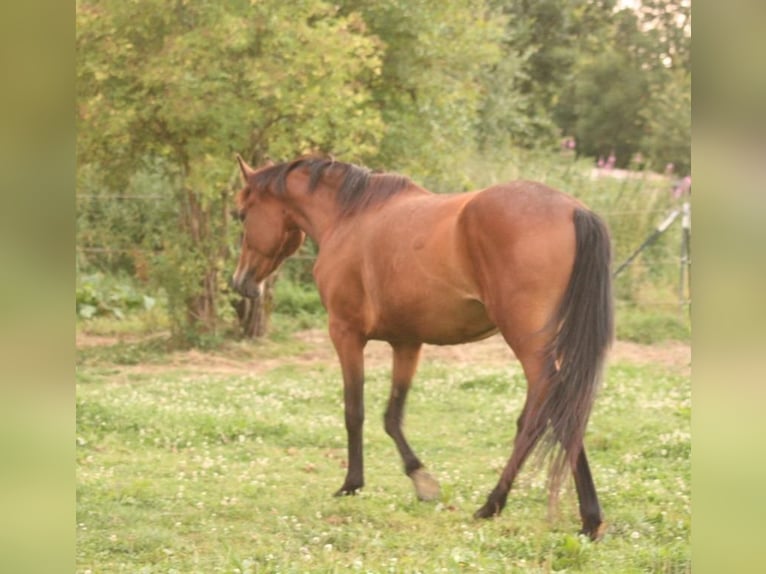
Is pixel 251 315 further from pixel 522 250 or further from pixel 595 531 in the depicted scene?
pixel 595 531

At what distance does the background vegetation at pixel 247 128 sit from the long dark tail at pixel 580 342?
6.02 meters

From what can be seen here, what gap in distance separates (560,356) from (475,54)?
28.5ft

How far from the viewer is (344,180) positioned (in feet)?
19.4

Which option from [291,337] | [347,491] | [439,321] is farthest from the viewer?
[291,337]

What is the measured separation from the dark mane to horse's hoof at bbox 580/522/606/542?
7.41 ft

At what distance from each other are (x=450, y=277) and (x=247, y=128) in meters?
6.22

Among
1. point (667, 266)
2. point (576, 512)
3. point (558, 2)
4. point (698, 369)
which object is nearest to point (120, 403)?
point (576, 512)


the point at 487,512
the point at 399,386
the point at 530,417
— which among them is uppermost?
the point at 530,417

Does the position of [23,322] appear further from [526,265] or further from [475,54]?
[475,54]

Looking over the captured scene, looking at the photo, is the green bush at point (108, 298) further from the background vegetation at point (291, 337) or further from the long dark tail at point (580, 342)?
the long dark tail at point (580, 342)

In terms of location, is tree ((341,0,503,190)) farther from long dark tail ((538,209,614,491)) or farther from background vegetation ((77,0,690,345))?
long dark tail ((538,209,614,491))

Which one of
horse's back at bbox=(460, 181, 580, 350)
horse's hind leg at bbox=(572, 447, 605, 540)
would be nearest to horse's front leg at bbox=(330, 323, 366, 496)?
horse's back at bbox=(460, 181, 580, 350)

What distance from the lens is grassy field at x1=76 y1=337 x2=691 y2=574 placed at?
13.7 ft

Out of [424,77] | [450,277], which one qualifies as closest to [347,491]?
[450,277]
